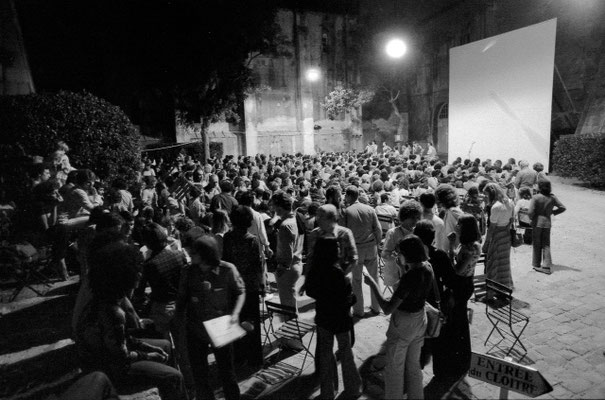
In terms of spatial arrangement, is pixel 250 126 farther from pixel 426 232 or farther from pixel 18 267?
pixel 426 232

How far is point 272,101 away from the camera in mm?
27344

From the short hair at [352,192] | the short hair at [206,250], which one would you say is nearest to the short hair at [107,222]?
the short hair at [206,250]

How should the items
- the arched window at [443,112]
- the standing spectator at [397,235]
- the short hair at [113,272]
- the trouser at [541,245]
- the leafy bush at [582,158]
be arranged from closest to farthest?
the short hair at [113,272]
the standing spectator at [397,235]
the trouser at [541,245]
the leafy bush at [582,158]
the arched window at [443,112]

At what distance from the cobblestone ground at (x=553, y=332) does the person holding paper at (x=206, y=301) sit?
820mm

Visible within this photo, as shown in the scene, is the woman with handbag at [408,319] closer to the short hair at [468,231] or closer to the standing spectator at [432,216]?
the short hair at [468,231]

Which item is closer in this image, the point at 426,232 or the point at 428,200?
the point at 426,232

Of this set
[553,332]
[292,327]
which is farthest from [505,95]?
[292,327]

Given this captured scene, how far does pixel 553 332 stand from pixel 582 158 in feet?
43.6

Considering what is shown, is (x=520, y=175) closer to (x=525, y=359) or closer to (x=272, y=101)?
(x=525, y=359)

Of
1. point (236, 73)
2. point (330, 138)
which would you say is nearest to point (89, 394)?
point (236, 73)

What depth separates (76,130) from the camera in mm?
9992

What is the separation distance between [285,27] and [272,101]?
517 centimetres

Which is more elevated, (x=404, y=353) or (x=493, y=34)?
(x=493, y=34)

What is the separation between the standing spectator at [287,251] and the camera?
200 inches
